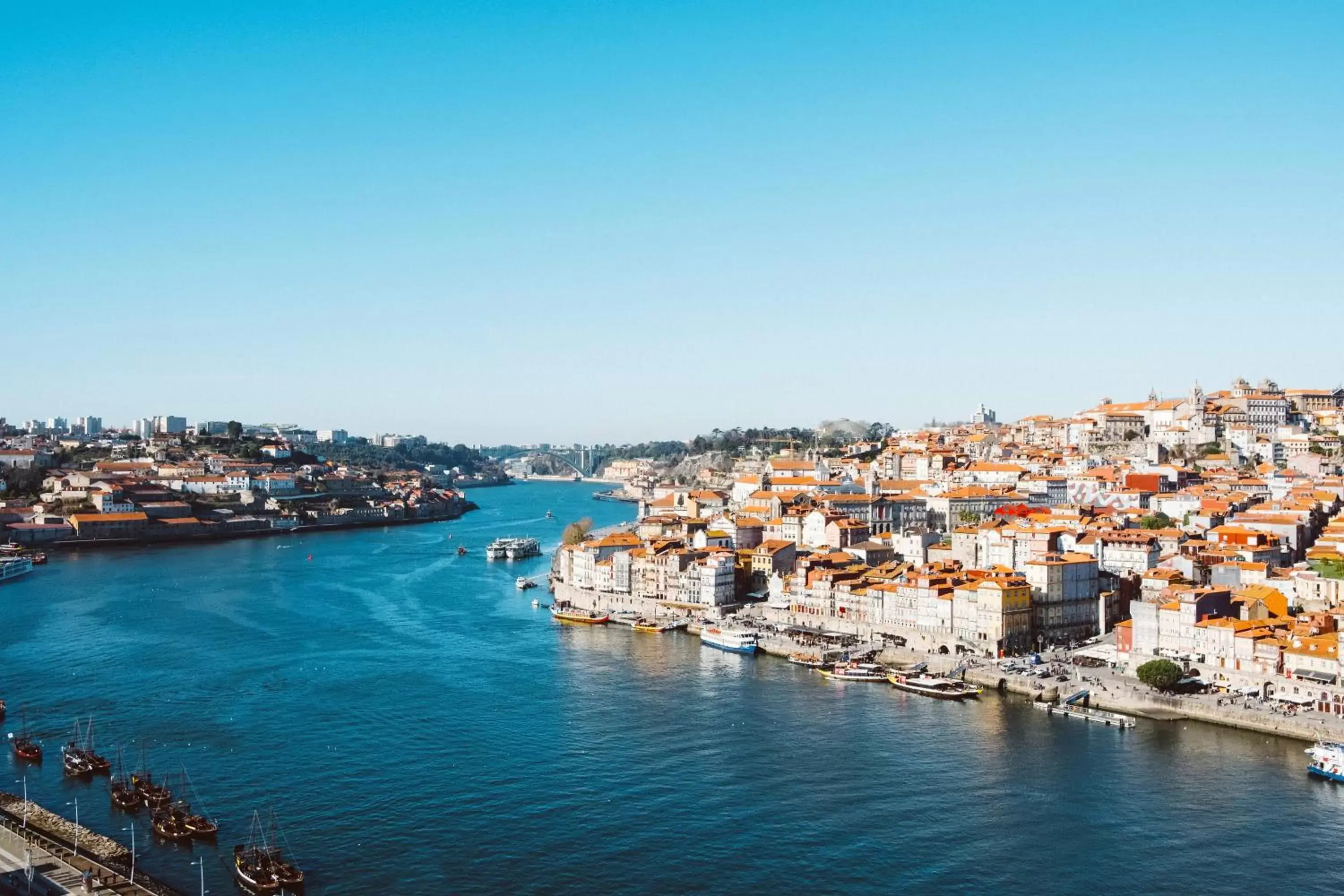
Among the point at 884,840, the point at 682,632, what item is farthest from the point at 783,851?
the point at 682,632

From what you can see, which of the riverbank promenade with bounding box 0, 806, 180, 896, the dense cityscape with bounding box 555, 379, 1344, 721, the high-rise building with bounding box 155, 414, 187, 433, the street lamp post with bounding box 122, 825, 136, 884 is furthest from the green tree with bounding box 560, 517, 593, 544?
the high-rise building with bounding box 155, 414, 187, 433

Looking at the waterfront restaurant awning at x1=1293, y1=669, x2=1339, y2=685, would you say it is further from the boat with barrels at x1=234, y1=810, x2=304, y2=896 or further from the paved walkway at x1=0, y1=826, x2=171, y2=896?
the paved walkway at x1=0, y1=826, x2=171, y2=896

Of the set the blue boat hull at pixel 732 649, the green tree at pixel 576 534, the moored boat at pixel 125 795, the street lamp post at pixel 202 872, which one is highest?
the green tree at pixel 576 534

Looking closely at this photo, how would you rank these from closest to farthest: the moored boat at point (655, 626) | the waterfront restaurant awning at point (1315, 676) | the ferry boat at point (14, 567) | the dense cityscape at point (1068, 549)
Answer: the waterfront restaurant awning at point (1315, 676), the dense cityscape at point (1068, 549), the moored boat at point (655, 626), the ferry boat at point (14, 567)

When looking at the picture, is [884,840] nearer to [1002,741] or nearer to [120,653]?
[1002,741]

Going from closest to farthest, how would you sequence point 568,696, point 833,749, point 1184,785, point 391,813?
point 391,813 < point 1184,785 < point 833,749 < point 568,696

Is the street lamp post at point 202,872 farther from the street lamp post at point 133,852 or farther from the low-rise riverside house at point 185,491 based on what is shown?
the low-rise riverside house at point 185,491

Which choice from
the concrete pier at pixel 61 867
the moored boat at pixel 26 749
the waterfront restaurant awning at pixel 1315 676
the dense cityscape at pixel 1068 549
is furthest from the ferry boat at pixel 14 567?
the waterfront restaurant awning at pixel 1315 676
